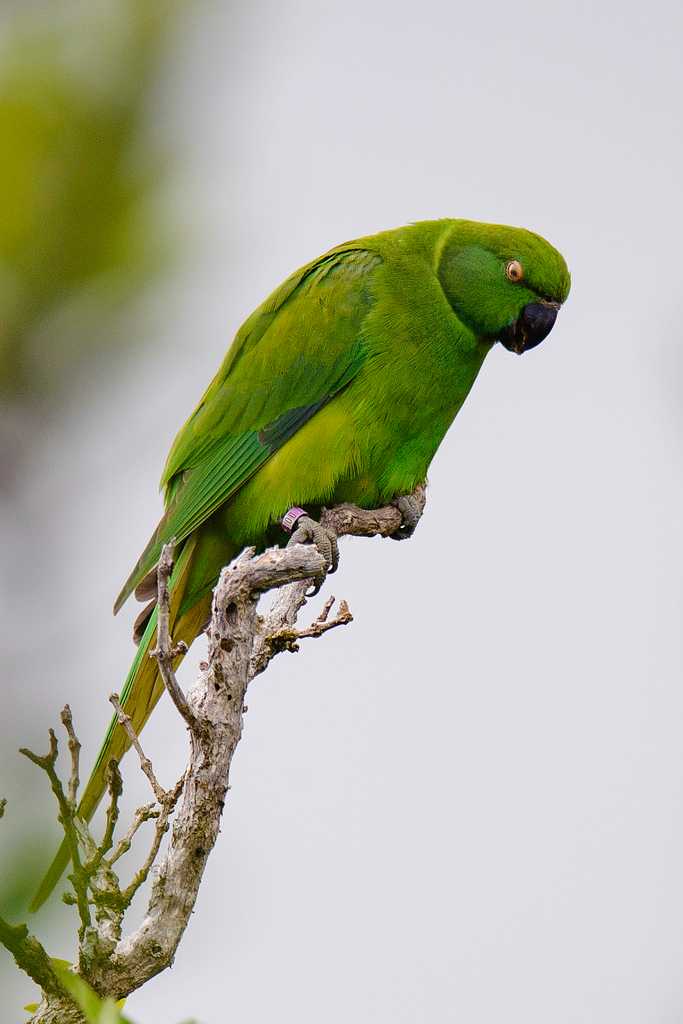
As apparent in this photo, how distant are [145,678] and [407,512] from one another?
1046 mm

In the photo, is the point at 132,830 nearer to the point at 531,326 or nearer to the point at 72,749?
the point at 72,749

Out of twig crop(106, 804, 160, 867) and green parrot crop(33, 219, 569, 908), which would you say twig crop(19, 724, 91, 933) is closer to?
twig crop(106, 804, 160, 867)

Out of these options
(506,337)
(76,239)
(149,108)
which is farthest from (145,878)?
(506,337)

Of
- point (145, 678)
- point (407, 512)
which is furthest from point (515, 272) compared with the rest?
point (145, 678)

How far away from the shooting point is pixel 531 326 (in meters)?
4.09

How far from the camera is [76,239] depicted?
5.84ft

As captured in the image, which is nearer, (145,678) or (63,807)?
(63,807)

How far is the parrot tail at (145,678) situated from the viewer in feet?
11.0

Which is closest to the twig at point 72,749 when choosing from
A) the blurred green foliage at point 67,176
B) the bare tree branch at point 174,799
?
the bare tree branch at point 174,799

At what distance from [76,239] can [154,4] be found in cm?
40

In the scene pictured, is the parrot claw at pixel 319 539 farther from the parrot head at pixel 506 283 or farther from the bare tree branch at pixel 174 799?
the parrot head at pixel 506 283

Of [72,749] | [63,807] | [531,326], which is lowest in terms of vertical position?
[63,807]

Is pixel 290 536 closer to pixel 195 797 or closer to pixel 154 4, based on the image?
pixel 195 797

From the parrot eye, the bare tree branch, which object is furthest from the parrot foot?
the bare tree branch
